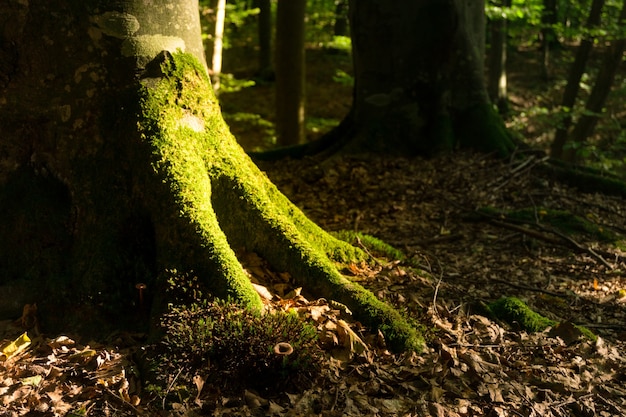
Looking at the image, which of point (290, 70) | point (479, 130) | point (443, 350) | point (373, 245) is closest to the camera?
point (443, 350)

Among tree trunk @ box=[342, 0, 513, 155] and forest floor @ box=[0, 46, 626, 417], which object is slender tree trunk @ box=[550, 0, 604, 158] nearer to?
tree trunk @ box=[342, 0, 513, 155]

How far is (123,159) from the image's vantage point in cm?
346

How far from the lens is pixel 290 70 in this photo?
10195mm

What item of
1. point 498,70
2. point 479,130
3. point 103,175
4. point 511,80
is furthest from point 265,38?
point 103,175

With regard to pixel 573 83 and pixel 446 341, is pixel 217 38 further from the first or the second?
pixel 573 83

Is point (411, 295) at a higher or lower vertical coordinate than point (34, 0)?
lower

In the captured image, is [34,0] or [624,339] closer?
[34,0]

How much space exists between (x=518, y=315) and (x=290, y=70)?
7397 millimetres

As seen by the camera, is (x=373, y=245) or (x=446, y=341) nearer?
(x=446, y=341)

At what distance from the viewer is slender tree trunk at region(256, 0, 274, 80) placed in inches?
721

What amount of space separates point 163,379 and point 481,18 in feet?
25.5

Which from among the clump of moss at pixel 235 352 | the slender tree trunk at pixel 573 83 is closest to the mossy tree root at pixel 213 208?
the clump of moss at pixel 235 352

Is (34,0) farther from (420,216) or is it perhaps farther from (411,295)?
(420,216)

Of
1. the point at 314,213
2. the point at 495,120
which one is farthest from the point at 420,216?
the point at 495,120
